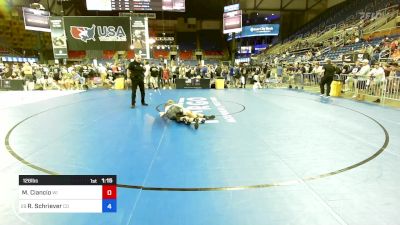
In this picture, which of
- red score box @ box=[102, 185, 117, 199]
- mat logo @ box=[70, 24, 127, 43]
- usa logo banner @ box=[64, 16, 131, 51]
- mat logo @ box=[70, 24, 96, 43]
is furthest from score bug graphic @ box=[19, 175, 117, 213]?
mat logo @ box=[70, 24, 96, 43]

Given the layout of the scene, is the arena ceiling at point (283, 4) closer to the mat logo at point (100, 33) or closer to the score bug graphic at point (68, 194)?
the mat logo at point (100, 33)

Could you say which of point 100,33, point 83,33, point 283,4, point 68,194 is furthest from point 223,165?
point 283,4

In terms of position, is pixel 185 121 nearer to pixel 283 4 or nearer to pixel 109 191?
pixel 109 191

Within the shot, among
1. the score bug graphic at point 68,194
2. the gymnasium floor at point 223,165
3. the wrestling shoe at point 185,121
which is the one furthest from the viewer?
the wrestling shoe at point 185,121

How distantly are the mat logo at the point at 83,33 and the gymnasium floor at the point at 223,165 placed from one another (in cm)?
916

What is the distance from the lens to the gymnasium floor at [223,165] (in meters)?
2.62

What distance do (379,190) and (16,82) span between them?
800 inches

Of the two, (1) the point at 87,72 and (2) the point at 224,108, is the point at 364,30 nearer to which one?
(2) the point at 224,108

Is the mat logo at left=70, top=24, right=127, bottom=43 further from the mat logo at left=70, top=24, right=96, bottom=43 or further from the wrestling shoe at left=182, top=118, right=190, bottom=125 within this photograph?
the wrestling shoe at left=182, top=118, right=190, bottom=125

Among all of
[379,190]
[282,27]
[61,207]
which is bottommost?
[379,190]

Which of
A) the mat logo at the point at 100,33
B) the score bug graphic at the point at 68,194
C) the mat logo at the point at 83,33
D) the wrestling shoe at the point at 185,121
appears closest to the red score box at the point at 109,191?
the score bug graphic at the point at 68,194

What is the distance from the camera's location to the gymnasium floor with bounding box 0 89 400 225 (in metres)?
2.62

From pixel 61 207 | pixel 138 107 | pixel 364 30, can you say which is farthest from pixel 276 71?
pixel 61 207

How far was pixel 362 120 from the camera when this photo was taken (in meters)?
6.83
